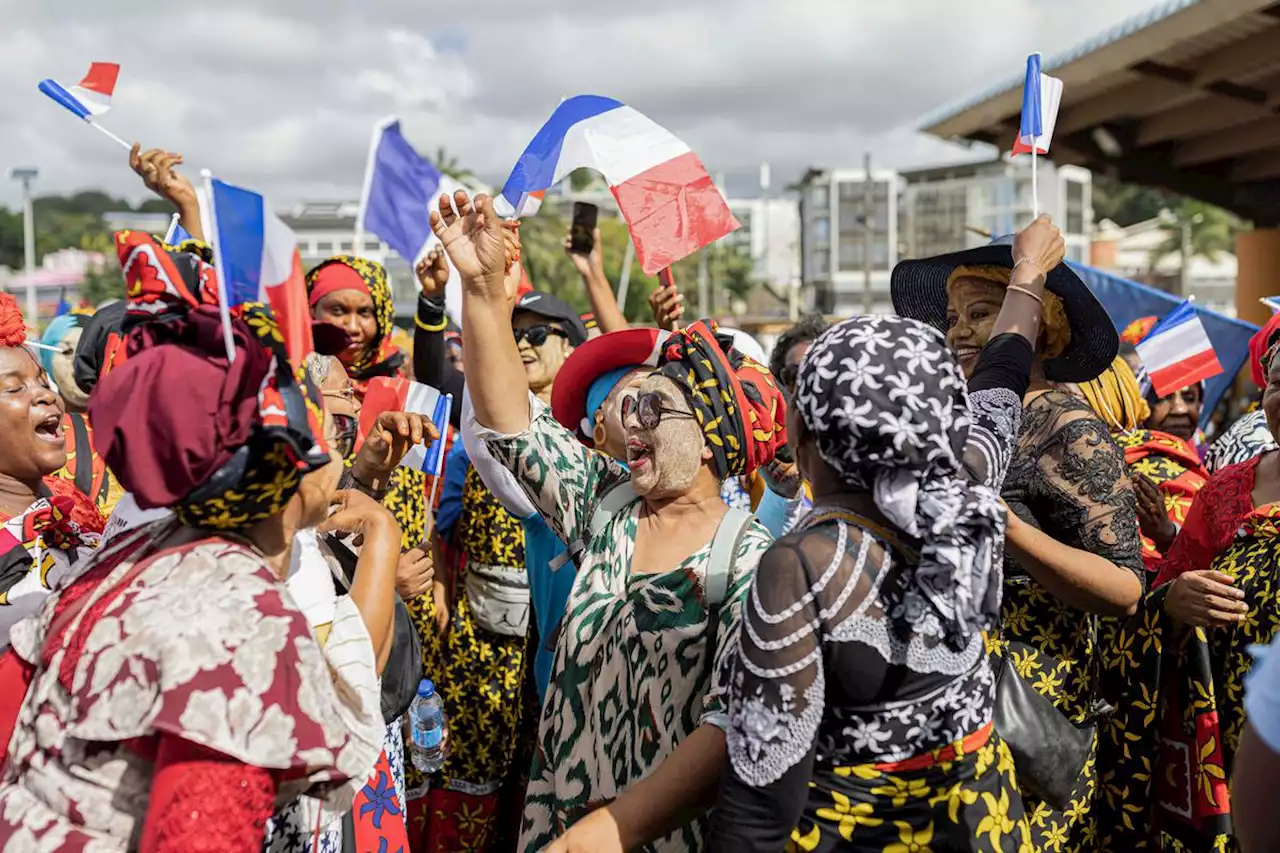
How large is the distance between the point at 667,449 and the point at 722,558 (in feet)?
1.08

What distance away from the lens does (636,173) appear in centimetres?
352

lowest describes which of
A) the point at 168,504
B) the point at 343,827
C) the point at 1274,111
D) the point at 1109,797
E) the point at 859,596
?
the point at 1109,797

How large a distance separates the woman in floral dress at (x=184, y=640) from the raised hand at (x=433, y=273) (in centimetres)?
232

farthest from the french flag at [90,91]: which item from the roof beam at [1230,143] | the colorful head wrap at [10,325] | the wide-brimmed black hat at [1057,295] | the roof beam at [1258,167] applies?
the roof beam at [1258,167]

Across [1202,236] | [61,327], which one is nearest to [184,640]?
[61,327]

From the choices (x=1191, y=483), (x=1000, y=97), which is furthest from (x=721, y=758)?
(x=1000, y=97)

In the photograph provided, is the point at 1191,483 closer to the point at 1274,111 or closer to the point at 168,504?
the point at 168,504

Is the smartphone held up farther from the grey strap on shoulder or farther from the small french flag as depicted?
the grey strap on shoulder

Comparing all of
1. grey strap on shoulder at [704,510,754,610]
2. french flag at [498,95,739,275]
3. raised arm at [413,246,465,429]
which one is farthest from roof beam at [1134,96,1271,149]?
grey strap on shoulder at [704,510,754,610]

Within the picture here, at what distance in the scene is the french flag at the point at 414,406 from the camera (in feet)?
13.1

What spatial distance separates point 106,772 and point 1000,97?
9.91 meters

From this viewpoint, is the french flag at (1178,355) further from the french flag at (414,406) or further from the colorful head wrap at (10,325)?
the colorful head wrap at (10,325)

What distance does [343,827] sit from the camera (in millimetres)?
2812

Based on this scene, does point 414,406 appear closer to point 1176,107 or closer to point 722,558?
point 722,558
